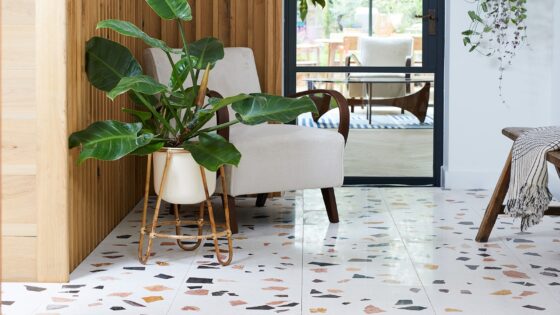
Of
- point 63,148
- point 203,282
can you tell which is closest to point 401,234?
point 203,282

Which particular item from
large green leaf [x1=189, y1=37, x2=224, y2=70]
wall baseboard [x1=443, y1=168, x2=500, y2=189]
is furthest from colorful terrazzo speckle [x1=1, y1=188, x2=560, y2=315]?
large green leaf [x1=189, y1=37, x2=224, y2=70]

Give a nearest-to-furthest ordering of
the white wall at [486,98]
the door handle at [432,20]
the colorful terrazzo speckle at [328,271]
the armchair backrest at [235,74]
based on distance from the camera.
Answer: the colorful terrazzo speckle at [328,271], the armchair backrest at [235,74], the white wall at [486,98], the door handle at [432,20]

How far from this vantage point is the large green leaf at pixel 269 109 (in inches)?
127

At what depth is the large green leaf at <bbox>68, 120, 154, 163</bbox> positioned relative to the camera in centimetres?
296

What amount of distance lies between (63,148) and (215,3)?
204cm

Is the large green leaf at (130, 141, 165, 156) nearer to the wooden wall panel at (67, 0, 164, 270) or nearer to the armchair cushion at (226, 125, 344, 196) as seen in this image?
the wooden wall panel at (67, 0, 164, 270)

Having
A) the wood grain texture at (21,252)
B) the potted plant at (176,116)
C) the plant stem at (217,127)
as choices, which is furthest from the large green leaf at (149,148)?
the wood grain texture at (21,252)

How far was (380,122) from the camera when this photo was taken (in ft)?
16.9

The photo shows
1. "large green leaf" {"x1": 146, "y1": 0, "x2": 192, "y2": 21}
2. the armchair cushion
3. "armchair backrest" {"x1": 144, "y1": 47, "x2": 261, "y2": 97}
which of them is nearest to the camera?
"large green leaf" {"x1": 146, "y1": 0, "x2": 192, "y2": 21}

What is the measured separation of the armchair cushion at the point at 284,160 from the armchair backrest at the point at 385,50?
1.23m

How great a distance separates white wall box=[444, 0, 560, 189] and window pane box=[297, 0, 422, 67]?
0.23 m

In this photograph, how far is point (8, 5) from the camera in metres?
2.84

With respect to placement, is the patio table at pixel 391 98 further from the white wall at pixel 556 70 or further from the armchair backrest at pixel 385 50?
the white wall at pixel 556 70

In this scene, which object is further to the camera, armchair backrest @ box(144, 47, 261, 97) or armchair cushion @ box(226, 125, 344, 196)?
armchair backrest @ box(144, 47, 261, 97)
